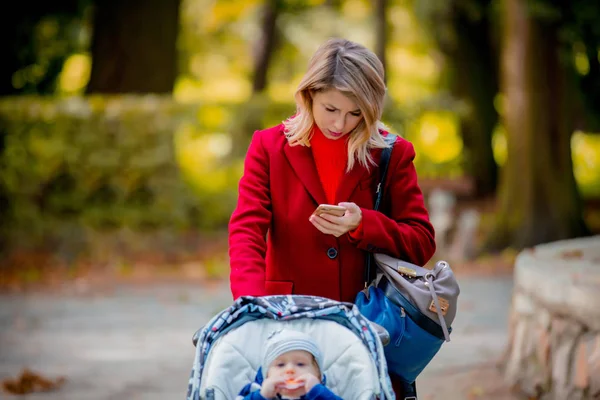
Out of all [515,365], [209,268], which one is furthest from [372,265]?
[209,268]

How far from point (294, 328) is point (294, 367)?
7.6 inches

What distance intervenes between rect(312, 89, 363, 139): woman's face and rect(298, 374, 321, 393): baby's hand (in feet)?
2.88

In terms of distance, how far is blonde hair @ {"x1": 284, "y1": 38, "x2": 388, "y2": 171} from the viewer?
3.27 meters

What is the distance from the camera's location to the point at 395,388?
11.4 feet

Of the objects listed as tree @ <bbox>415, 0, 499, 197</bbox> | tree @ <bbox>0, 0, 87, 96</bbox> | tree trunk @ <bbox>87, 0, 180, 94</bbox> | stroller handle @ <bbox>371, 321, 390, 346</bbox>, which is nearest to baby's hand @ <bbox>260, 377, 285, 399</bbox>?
stroller handle @ <bbox>371, 321, 390, 346</bbox>

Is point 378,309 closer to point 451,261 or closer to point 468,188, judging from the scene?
point 451,261

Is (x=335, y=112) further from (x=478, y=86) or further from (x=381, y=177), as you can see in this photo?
(x=478, y=86)

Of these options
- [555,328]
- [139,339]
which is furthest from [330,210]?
[139,339]

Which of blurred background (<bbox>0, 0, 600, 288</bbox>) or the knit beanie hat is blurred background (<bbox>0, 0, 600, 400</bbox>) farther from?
the knit beanie hat

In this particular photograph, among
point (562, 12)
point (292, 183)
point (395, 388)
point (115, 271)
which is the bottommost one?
point (115, 271)

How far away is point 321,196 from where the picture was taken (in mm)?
3465

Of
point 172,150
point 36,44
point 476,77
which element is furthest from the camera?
point 476,77

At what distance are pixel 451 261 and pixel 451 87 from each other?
23.5 feet

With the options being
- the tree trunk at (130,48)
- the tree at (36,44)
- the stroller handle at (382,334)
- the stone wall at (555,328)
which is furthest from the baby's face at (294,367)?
the tree at (36,44)
